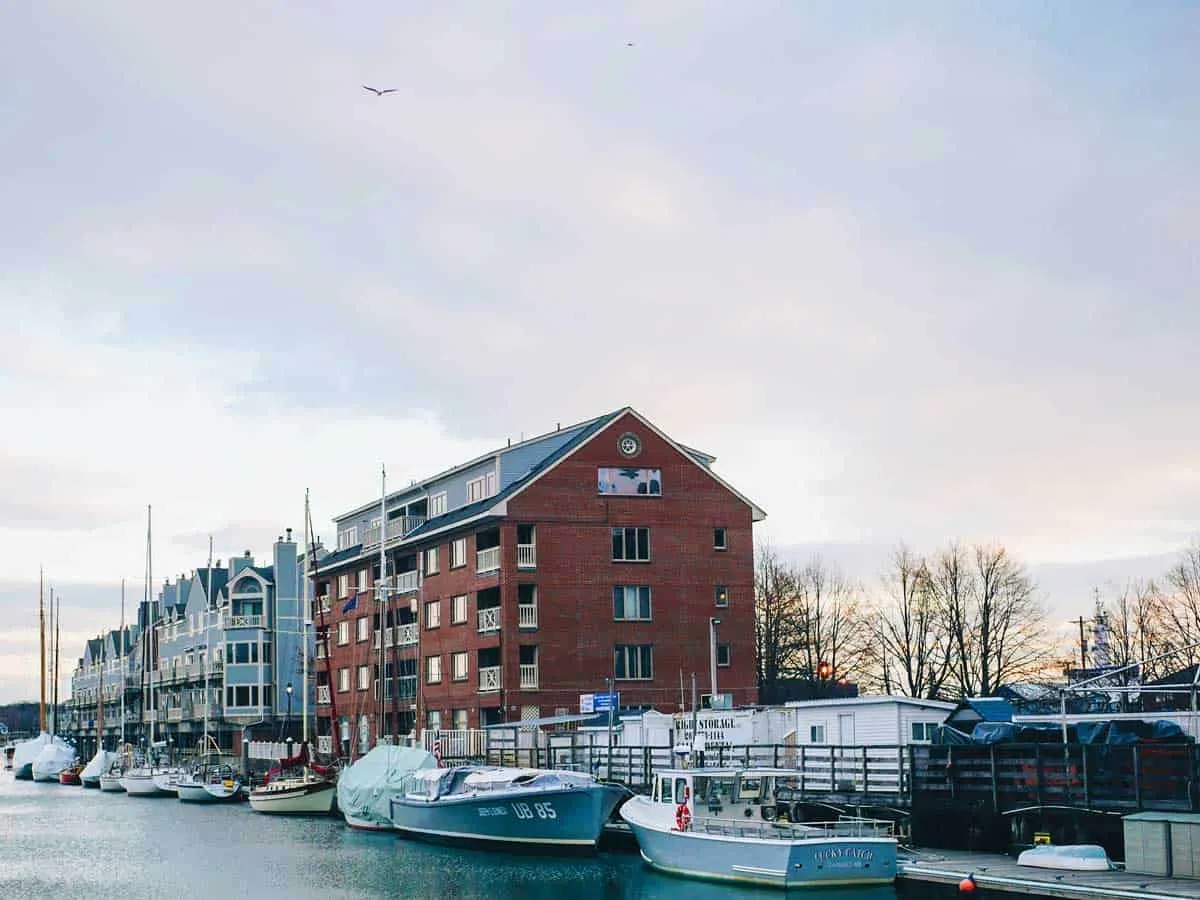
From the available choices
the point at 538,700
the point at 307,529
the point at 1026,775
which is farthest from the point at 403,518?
the point at 1026,775

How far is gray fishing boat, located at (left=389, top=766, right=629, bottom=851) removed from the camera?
51.4 metres

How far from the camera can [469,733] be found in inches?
2911

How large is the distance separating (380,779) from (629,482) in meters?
23.5

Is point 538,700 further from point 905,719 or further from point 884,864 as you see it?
point 884,864

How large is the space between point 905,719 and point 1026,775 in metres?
10.7

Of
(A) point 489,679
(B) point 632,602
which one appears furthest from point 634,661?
(A) point 489,679

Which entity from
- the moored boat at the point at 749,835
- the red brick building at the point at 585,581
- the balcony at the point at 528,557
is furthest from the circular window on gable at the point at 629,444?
the moored boat at the point at 749,835

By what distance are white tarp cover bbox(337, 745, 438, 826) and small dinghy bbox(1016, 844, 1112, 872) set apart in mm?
30385

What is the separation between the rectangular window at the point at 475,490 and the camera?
279ft

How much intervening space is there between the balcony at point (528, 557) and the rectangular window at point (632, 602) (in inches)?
174

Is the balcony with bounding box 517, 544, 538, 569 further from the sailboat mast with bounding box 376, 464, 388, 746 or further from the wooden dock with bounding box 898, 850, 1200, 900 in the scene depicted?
the wooden dock with bounding box 898, 850, 1200, 900

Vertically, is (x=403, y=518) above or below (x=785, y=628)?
above

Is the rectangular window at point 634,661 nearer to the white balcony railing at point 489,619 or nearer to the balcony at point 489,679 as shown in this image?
the balcony at point 489,679

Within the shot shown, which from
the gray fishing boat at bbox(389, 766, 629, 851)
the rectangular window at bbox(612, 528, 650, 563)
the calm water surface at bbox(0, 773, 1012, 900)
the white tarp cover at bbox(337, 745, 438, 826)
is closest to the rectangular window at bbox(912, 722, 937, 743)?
the gray fishing boat at bbox(389, 766, 629, 851)
